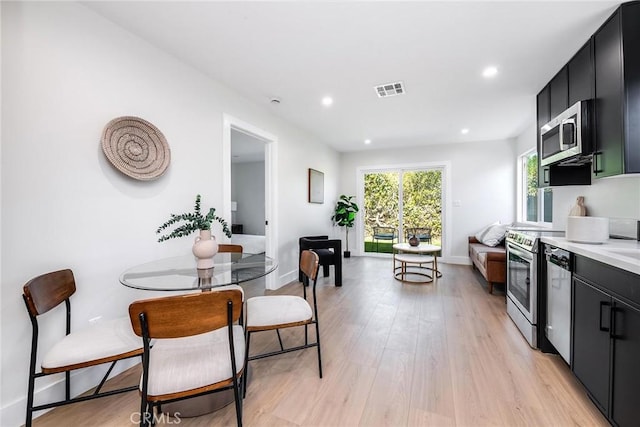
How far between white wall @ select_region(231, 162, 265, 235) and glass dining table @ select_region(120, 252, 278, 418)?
599 centimetres

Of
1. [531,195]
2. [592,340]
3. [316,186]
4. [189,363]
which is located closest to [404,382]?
[592,340]

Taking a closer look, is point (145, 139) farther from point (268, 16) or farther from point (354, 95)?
point (354, 95)

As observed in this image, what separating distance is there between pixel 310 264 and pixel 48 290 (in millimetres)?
1498

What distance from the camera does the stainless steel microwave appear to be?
212 centimetres

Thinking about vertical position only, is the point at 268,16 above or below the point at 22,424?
above

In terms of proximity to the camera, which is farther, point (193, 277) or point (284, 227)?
point (284, 227)

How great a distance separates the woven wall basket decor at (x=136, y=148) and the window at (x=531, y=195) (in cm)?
467

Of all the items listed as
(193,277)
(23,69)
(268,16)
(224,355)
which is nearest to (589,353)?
(224,355)

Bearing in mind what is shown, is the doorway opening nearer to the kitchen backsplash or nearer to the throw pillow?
the throw pillow

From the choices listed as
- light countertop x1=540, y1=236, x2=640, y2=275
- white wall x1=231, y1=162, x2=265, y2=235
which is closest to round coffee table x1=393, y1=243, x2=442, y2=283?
light countertop x1=540, y1=236, x2=640, y2=275

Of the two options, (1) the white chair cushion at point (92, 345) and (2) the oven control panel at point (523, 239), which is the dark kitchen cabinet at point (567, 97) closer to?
(2) the oven control panel at point (523, 239)

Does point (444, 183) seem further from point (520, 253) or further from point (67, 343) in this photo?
point (67, 343)

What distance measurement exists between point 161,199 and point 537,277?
10.4 feet

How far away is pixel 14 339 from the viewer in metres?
1.51
